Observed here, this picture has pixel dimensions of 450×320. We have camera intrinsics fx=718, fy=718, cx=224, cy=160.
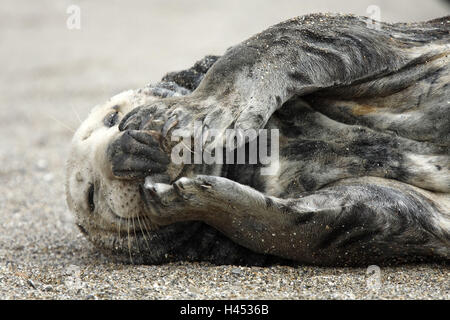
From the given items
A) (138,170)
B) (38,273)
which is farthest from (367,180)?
(38,273)

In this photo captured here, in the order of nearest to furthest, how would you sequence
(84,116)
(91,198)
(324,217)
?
(324,217) → (91,198) → (84,116)

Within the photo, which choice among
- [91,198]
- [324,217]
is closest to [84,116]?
[91,198]

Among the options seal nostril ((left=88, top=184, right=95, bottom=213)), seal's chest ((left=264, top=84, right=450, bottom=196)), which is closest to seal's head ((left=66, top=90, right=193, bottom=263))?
seal nostril ((left=88, top=184, right=95, bottom=213))

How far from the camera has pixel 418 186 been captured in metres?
3.18

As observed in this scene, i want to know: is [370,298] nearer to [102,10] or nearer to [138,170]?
[138,170]

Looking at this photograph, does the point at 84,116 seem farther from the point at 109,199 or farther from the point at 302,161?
the point at 302,161

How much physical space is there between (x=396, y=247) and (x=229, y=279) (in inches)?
28.7

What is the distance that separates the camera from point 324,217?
2.96m

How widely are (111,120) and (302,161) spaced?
98cm

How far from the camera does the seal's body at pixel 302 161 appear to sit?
9.84 ft

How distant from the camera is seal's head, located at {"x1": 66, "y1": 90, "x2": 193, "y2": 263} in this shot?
3320 millimetres

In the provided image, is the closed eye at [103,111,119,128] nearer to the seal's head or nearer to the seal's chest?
the seal's head

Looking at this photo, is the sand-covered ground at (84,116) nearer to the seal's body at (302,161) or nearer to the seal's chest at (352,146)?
the seal's body at (302,161)

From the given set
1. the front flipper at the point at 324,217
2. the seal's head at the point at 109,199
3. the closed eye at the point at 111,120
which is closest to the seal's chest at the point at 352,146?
the front flipper at the point at 324,217
